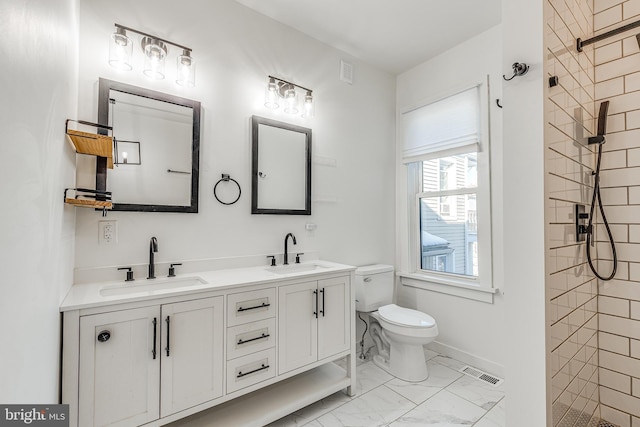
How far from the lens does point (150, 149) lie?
71.2 inches

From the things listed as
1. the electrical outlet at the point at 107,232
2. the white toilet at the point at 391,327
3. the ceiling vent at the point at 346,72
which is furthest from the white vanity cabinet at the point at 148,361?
the ceiling vent at the point at 346,72

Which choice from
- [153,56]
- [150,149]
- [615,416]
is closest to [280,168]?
[150,149]

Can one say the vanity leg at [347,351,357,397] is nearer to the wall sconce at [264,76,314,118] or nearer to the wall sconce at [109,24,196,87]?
the wall sconce at [264,76,314,118]

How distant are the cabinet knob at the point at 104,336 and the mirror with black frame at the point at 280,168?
1.13 m

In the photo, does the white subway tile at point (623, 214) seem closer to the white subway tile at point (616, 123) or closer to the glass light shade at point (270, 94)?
the white subway tile at point (616, 123)

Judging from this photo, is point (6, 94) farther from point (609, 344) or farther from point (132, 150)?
point (609, 344)

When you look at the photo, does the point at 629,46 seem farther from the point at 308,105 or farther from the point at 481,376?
the point at 481,376

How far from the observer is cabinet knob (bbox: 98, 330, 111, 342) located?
127 centimetres

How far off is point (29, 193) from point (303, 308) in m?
1.48

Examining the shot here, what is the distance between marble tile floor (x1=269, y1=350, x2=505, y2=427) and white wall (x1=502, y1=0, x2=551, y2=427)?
0.75 metres

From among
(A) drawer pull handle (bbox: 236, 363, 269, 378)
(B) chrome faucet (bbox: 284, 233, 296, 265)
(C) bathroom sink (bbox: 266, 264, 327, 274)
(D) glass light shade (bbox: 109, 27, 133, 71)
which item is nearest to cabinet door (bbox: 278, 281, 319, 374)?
(A) drawer pull handle (bbox: 236, 363, 269, 378)

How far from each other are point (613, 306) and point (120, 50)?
10.7ft

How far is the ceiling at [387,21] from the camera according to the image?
7.23 feet

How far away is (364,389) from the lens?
2.22 metres
